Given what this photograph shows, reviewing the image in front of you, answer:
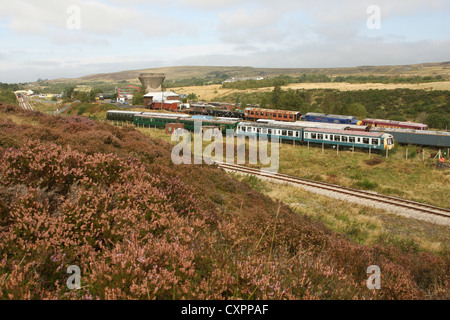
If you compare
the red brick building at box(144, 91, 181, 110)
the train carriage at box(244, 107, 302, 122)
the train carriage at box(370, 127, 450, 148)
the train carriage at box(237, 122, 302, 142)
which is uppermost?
the red brick building at box(144, 91, 181, 110)

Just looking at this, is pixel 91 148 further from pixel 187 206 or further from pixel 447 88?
pixel 447 88

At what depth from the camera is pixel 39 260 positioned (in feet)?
13.5

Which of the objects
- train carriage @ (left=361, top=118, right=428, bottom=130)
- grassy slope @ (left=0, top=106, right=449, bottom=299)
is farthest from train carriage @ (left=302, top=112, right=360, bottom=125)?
grassy slope @ (left=0, top=106, right=449, bottom=299)

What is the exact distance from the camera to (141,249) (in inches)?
168

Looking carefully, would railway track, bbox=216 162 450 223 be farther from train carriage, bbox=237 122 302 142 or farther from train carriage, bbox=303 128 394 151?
train carriage, bbox=237 122 302 142

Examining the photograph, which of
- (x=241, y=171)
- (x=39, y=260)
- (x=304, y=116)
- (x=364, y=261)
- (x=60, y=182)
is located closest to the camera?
(x=39, y=260)

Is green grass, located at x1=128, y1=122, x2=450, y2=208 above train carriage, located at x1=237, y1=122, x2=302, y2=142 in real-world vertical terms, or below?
below

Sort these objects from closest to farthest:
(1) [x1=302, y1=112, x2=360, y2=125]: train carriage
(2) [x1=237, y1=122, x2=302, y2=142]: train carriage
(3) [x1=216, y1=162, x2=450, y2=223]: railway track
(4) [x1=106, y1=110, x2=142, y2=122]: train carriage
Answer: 1. (3) [x1=216, y1=162, x2=450, y2=223]: railway track
2. (2) [x1=237, y1=122, x2=302, y2=142]: train carriage
3. (1) [x1=302, y1=112, x2=360, y2=125]: train carriage
4. (4) [x1=106, y1=110, x2=142, y2=122]: train carriage

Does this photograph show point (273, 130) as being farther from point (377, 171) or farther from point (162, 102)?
point (162, 102)

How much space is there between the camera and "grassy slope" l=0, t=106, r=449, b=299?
12.6ft

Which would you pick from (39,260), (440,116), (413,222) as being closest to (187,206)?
(39,260)

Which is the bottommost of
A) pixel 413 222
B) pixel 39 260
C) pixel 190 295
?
pixel 413 222

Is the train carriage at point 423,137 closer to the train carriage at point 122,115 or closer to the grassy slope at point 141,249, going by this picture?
the grassy slope at point 141,249
